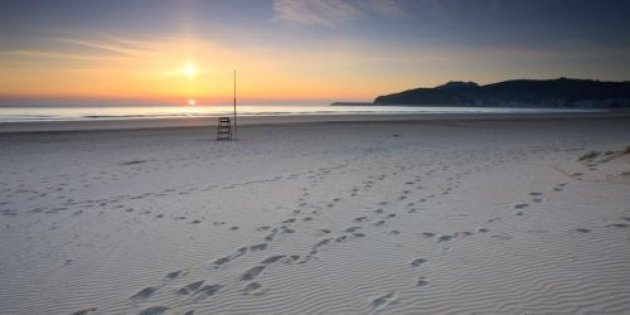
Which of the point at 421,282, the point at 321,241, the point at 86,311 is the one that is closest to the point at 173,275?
the point at 86,311

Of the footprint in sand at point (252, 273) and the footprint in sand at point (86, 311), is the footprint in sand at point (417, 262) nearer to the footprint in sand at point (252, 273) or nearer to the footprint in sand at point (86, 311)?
the footprint in sand at point (252, 273)

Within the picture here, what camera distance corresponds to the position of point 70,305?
13.0 feet

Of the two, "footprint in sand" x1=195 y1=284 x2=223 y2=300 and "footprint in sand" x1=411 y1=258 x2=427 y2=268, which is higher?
"footprint in sand" x1=411 y1=258 x2=427 y2=268

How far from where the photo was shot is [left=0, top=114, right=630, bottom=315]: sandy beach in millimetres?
3977

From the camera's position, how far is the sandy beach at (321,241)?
3.98 metres

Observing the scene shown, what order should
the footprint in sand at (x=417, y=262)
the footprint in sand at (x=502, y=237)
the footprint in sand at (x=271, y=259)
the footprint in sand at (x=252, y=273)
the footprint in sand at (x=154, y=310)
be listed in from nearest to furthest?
1. the footprint in sand at (x=154, y=310)
2. the footprint in sand at (x=252, y=273)
3. the footprint in sand at (x=417, y=262)
4. the footprint in sand at (x=271, y=259)
5. the footprint in sand at (x=502, y=237)

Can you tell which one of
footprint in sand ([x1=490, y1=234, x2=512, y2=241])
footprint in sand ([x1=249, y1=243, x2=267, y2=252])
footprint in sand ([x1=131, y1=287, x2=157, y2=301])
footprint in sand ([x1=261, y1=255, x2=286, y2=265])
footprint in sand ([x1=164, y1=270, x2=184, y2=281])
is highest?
footprint in sand ([x1=490, y1=234, x2=512, y2=241])

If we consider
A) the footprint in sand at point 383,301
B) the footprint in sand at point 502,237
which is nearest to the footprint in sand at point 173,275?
the footprint in sand at point 383,301

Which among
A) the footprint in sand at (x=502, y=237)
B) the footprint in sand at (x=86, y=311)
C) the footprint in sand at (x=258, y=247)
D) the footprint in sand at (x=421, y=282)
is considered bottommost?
the footprint in sand at (x=86, y=311)

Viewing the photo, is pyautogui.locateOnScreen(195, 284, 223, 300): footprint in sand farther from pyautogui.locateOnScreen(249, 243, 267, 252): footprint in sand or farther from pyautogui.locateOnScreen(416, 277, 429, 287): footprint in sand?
pyautogui.locateOnScreen(416, 277, 429, 287): footprint in sand

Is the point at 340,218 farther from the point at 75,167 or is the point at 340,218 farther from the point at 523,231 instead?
the point at 75,167

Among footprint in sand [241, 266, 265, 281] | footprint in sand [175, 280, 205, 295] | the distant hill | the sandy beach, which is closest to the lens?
the sandy beach

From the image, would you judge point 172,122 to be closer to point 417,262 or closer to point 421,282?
point 417,262

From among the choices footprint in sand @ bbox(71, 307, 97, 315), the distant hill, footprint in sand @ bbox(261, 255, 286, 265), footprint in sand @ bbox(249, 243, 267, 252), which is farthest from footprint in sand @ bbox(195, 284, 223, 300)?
the distant hill
